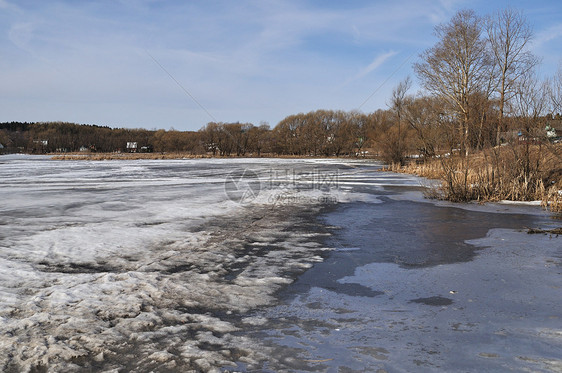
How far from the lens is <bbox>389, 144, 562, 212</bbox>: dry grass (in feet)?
39.4

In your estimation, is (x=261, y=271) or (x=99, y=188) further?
(x=99, y=188)

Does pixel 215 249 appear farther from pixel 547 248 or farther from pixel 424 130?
pixel 424 130

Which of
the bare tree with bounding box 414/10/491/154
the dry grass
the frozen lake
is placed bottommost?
the frozen lake

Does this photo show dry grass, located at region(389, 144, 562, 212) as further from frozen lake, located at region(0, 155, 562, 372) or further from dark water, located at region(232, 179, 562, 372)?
dark water, located at region(232, 179, 562, 372)

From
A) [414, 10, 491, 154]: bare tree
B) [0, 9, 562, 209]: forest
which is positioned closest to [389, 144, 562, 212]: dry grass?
[0, 9, 562, 209]: forest

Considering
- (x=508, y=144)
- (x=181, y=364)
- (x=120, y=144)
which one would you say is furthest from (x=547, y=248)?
(x=120, y=144)

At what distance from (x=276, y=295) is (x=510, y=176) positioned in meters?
10.6

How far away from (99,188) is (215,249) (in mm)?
10706

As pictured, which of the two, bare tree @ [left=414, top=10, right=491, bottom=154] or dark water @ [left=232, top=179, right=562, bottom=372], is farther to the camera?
bare tree @ [left=414, top=10, right=491, bottom=154]

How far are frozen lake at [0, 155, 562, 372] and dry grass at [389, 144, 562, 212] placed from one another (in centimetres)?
340

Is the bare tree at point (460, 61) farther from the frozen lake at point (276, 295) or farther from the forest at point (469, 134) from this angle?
the frozen lake at point (276, 295)

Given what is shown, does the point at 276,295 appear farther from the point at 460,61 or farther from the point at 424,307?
the point at 460,61

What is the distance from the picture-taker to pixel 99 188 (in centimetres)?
1530

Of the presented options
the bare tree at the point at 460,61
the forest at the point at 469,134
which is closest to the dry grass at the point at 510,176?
the forest at the point at 469,134
